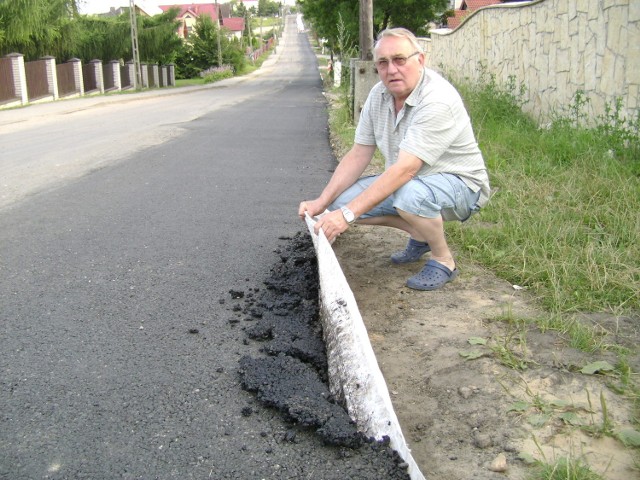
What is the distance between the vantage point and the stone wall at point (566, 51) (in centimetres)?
732

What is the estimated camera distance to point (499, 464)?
2348 millimetres

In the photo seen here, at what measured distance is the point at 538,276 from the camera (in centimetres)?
400

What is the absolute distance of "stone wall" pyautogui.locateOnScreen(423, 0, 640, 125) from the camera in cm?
732

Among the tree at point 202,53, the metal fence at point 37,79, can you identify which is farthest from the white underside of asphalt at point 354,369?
the tree at point 202,53

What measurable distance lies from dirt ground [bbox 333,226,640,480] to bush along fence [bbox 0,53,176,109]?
76.3 ft

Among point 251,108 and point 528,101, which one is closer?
point 528,101

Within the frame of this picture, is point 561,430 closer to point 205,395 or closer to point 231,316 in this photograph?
point 205,395

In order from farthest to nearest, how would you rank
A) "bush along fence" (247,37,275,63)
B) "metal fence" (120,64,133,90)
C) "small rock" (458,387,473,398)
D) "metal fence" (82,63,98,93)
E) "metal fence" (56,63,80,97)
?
"bush along fence" (247,37,275,63) < "metal fence" (120,64,133,90) < "metal fence" (82,63,98,93) < "metal fence" (56,63,80,97) < "small rock" (458,387,473,398)

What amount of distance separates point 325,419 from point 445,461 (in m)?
0.46

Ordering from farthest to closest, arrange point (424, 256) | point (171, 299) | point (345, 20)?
point (345, 20)
point (424, 256)
point (171, 299)

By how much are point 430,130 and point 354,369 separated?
1556 millimetres

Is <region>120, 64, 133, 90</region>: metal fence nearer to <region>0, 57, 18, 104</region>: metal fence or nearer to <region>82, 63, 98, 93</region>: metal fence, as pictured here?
<region>82, 63, 98, 93</region>: metal fence

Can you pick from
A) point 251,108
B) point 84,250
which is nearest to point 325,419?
point 84,250

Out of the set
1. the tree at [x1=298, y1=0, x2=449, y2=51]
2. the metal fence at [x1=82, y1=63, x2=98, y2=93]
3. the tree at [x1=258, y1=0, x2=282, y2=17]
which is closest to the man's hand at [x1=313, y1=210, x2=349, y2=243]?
the tree at [x1=298, y1=0, x2=449, y2=51]
